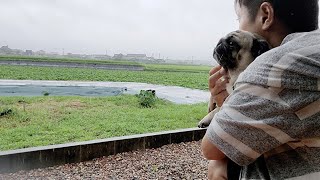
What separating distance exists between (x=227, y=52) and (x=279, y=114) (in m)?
0.37

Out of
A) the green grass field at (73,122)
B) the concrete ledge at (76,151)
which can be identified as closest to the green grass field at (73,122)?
the green grass field at (73,122)

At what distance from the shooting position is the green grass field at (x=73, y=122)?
562 cm

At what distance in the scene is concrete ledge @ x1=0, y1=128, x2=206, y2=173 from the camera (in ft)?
13.6

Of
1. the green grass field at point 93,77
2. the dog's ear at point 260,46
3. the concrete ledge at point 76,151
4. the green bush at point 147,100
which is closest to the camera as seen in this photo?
the dog's ear at point 260,46

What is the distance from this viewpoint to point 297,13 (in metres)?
0.87

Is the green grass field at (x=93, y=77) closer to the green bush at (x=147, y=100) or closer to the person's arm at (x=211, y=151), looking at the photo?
the green bush at (x=147, y=100)

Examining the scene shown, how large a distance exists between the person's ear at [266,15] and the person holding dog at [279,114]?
0.01 m

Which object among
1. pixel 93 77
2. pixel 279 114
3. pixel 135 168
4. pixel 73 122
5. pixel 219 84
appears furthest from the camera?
pixel 93 77

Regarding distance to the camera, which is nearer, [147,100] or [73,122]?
[73,122]

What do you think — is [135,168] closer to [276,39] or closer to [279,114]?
[276,39]

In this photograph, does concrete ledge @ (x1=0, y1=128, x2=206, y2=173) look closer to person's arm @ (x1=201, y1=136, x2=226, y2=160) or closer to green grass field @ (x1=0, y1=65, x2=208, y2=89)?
person's arm @ (x1=201, y1=136, x2=226, y2=160)

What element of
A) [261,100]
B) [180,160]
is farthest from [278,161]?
[180,160]

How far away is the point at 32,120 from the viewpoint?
7.11m

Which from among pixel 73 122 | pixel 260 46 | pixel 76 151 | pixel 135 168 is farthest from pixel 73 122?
pixel 260 46
